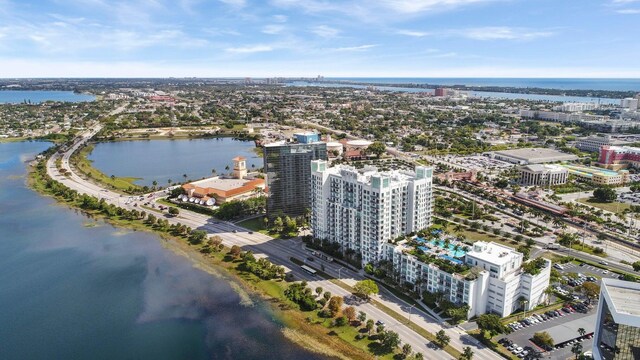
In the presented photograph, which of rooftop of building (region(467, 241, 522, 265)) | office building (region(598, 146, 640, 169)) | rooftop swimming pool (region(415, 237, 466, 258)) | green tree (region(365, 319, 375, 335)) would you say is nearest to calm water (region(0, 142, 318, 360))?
green tree (region(365, 319, 375, 335))

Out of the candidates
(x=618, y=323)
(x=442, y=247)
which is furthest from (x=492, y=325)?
(x=618, y=323)

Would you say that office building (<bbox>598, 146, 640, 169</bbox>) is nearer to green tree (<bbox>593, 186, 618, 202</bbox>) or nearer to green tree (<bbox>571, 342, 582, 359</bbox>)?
green tree (<bbox>593, 186, 618, 202</bbox>)

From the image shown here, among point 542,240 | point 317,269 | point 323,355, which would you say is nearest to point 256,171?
point 317,269

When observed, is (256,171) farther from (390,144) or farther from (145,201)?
(390,144)

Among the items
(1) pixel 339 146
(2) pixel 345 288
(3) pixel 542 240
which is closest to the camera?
(2) pixel 345 288

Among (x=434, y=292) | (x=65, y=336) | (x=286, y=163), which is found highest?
(x=286, y=163)

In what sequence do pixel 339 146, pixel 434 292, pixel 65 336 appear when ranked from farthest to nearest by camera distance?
1. pixel 339 146
2. pixel 434 292
3. pixel 65 336

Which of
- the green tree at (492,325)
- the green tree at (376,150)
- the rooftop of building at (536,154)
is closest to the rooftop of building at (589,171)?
the rooftop of building at (536,154)
